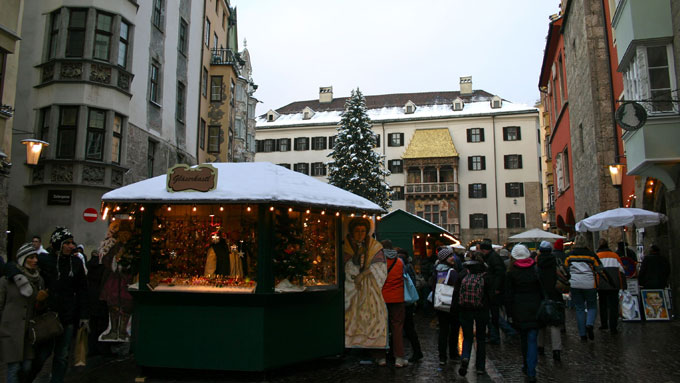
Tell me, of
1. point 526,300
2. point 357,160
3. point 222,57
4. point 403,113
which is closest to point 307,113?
point 403,113

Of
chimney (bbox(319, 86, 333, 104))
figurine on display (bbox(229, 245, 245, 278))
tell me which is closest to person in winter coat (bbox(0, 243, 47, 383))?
figurine on display (bbox(229, 245, 245, 278))

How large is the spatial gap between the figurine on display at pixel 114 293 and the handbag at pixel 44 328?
3.18 metres

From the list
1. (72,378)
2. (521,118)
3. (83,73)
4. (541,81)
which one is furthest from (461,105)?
(72,378)

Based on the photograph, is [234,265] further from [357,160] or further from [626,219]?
[357,160]

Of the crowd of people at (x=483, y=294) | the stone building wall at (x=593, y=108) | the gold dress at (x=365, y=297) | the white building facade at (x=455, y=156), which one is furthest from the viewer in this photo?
the white building facade at (x=455, y=156)

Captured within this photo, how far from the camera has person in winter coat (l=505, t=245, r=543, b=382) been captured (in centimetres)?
767

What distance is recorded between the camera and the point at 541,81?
3644cm

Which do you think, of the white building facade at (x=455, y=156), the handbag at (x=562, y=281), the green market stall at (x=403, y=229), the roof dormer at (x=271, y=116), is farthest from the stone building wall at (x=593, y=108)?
the roof dormer at (x=271, y=116)

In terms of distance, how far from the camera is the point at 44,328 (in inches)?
253

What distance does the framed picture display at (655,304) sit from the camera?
517 inches

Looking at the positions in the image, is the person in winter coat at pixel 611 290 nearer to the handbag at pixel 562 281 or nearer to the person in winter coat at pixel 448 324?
the handbag at pixel 562 281

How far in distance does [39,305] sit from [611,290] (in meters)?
11.0

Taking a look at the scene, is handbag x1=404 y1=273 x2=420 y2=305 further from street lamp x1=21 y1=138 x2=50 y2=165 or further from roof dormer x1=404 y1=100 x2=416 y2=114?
roof dormer x1=404 y1=100 x2=416 y2=114

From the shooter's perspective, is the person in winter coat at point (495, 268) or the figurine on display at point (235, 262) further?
the person in winter coat at point (495, 268)
